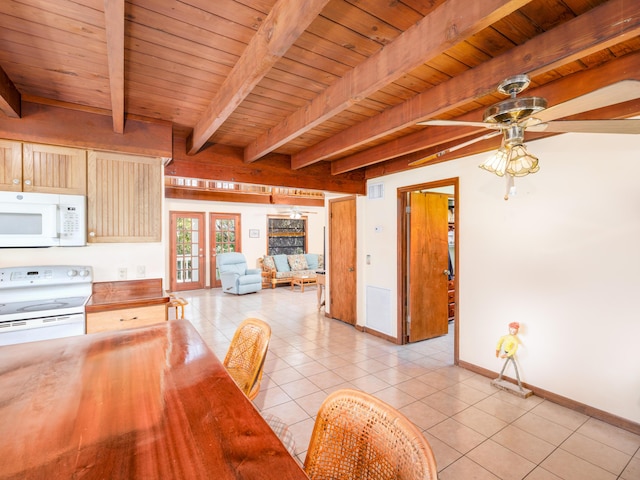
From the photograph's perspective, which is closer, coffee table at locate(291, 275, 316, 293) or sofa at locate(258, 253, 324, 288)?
coffee table at locate(291, 275, 316, 293)

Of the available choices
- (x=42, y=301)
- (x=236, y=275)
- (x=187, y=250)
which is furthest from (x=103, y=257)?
(x=187, y=250)

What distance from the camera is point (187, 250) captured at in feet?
26.6

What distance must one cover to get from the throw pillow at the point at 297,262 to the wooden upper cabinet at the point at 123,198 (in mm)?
6157

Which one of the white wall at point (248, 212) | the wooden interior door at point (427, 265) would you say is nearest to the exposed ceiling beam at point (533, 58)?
the wooden interior door at point (427, 265)

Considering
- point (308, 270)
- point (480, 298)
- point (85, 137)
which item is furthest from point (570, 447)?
point (308, 270)

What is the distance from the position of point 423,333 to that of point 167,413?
12.8 feet

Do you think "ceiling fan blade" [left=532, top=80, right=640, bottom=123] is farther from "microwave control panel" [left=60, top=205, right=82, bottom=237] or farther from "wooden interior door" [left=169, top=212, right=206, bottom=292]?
"wooden interior door" [left=169, top=212, right=206, bottom=292]

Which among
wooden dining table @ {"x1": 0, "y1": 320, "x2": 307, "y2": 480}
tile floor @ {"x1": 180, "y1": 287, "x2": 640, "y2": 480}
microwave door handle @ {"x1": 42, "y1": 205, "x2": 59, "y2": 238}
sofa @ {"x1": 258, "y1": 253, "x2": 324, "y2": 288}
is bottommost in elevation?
tile floor @ {"x1": 180, "y1": 287, "x2": 640, "y2": 480}

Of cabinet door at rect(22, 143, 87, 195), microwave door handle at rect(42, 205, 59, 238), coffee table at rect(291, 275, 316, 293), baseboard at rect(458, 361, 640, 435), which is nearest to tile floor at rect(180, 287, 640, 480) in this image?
baseboard at rect(458, 361, 640, 435)

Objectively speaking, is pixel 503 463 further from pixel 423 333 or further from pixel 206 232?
pixel 206 232

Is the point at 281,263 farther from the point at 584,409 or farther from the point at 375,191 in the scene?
the point at 584,409

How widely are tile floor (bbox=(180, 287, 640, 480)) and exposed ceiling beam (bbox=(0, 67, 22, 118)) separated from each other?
9.13ft

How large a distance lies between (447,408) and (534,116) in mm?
2291

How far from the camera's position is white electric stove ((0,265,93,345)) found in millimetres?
2205
